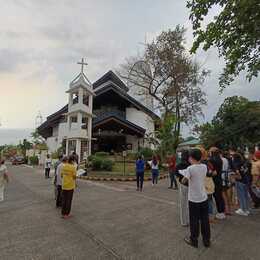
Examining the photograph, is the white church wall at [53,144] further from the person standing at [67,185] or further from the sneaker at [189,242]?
the sneaker at [189,242]

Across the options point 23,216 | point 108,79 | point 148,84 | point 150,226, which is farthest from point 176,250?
point 108,79

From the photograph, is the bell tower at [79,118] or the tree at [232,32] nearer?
the tree at [232,32]

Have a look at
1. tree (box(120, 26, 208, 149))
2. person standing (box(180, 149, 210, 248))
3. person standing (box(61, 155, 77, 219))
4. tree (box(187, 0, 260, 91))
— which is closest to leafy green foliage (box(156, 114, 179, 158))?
tree (box(120, 26, 208, 149))

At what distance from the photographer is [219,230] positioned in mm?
5949

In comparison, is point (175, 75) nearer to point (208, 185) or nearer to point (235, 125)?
point (235, 125)

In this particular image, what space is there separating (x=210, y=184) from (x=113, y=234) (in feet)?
8.00

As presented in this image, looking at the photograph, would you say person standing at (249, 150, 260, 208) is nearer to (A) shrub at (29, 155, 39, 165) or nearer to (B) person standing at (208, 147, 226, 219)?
(B) person standing at (208, 147, 226, 219)

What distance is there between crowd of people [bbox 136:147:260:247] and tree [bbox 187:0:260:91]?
3.61 meters

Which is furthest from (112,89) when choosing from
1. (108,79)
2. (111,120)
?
(111,120)

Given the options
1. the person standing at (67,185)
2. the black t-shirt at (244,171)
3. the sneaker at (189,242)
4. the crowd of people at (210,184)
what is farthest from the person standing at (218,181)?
the person standing at (67,185)

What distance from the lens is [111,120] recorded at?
33.8 m

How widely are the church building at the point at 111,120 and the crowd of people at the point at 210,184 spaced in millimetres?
21925

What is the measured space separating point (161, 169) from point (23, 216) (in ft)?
58.5

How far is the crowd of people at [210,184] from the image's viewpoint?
477cm
